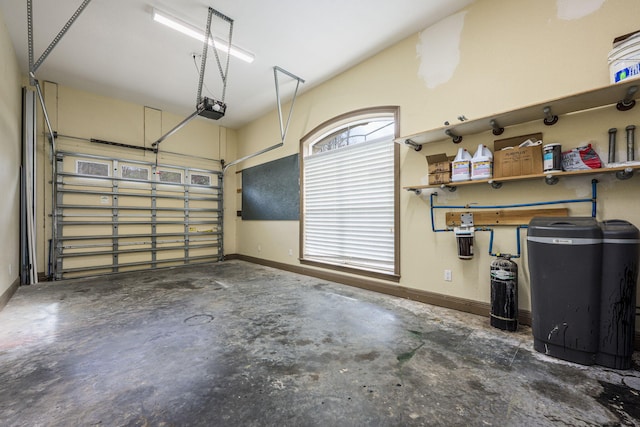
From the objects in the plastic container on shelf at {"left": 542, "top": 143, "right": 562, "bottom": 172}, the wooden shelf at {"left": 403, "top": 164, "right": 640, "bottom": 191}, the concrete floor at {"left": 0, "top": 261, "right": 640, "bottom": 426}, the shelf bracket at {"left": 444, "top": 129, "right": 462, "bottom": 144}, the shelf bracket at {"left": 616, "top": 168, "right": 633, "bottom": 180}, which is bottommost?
the concrete floor at {"left": 0, "top": 261, "right": 640, "bottom": 426}

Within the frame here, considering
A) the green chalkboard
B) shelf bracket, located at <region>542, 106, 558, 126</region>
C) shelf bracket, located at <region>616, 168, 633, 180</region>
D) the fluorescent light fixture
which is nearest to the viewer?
shelf bracket, located at <region>616, 168, 633, 180</region>

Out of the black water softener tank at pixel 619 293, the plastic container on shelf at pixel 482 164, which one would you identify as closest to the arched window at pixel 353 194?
the plastic container on shelf at pixel 482 164

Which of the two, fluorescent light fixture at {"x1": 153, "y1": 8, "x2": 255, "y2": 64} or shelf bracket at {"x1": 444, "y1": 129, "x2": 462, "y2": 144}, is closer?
shelf bracket at {"x1": 444, "y1": 129, "x2": 462, "y2": 144}

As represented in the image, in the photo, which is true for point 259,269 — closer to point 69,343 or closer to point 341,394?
point 69,343

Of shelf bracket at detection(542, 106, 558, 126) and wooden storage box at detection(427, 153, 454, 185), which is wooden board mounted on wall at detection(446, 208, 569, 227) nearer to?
wooden storage box at detection(427, 153, 454, 185)

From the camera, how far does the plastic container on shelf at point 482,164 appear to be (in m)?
2.81

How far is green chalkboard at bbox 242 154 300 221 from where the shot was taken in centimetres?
563

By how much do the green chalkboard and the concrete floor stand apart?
285cm

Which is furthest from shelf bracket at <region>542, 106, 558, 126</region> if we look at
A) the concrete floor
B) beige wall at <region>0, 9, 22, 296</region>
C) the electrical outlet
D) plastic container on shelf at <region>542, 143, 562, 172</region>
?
beige wall at <region>0, 9, 22, 296</region>

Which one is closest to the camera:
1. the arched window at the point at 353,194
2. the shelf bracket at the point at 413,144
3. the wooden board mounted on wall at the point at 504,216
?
the wooden board mounted on wall at the point at 504,216

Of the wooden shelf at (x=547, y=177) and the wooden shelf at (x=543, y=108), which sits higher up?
the wooden shelf at (x=543, y=108)

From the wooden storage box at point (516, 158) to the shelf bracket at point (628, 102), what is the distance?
0.55 meters

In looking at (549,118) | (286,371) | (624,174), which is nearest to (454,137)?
(549,118)

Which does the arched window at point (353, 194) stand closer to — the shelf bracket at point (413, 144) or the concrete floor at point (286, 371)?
the shelf bracket at point (413, 144)
